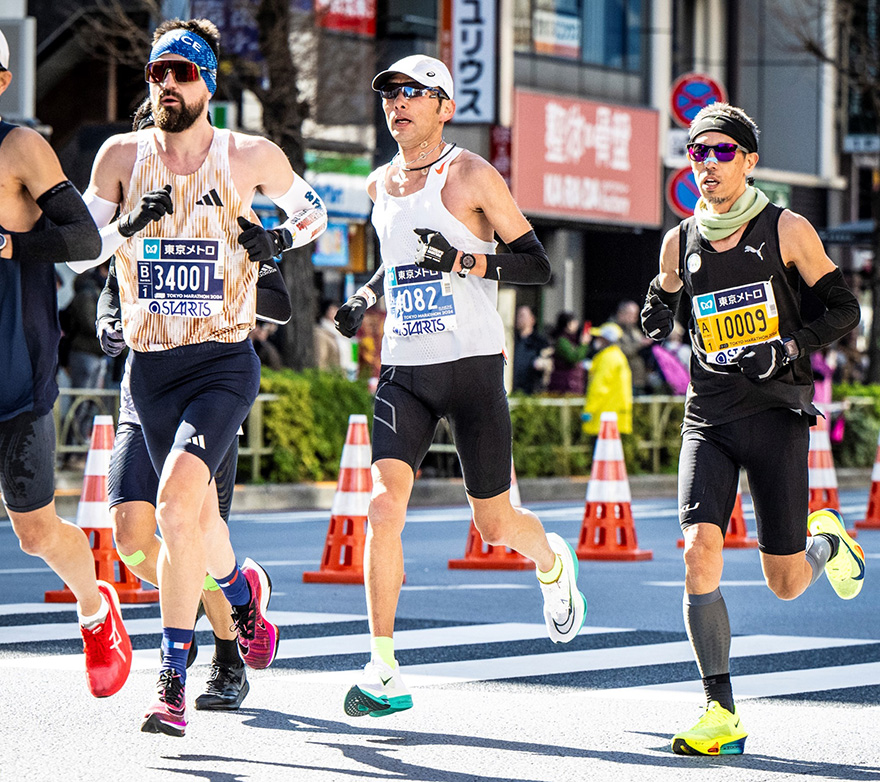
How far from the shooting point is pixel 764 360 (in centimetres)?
634

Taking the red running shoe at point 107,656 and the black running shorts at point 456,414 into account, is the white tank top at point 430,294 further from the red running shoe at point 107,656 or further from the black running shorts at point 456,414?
the red running shoe at point 107,656

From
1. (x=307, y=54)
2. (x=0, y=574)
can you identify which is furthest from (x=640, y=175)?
(x=0, y=574)

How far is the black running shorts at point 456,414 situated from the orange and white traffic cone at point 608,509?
19.8 ft

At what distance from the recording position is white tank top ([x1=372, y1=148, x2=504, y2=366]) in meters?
6.64

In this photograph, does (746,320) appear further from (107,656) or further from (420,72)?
(107,656)

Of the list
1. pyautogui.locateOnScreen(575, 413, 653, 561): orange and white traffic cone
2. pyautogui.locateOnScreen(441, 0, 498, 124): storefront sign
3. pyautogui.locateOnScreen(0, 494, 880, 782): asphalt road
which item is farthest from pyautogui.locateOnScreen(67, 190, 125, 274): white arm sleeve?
pyautogui.locateOnScreen(441, 0, 498, 124): storefront sign

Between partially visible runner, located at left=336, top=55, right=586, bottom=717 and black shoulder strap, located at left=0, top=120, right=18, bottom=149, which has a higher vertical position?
black shoulder strap, located at left=0, top=120, right=18, bottom=149

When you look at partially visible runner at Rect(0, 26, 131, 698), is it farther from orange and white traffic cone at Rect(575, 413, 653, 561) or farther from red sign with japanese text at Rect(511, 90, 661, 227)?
red sign with japanese text at Rect(511, 90, 661, 227)

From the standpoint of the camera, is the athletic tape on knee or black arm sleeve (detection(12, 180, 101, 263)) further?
the athletic tape on knee

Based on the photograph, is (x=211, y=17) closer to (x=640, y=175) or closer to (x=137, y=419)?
(x=640, y=175)

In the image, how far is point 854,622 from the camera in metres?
9.66

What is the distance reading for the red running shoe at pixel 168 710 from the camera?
5754 millimetres

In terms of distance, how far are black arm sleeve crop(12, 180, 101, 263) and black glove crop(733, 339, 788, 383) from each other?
215cm

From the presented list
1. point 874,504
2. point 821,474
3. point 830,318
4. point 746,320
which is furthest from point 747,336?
point 874,504
